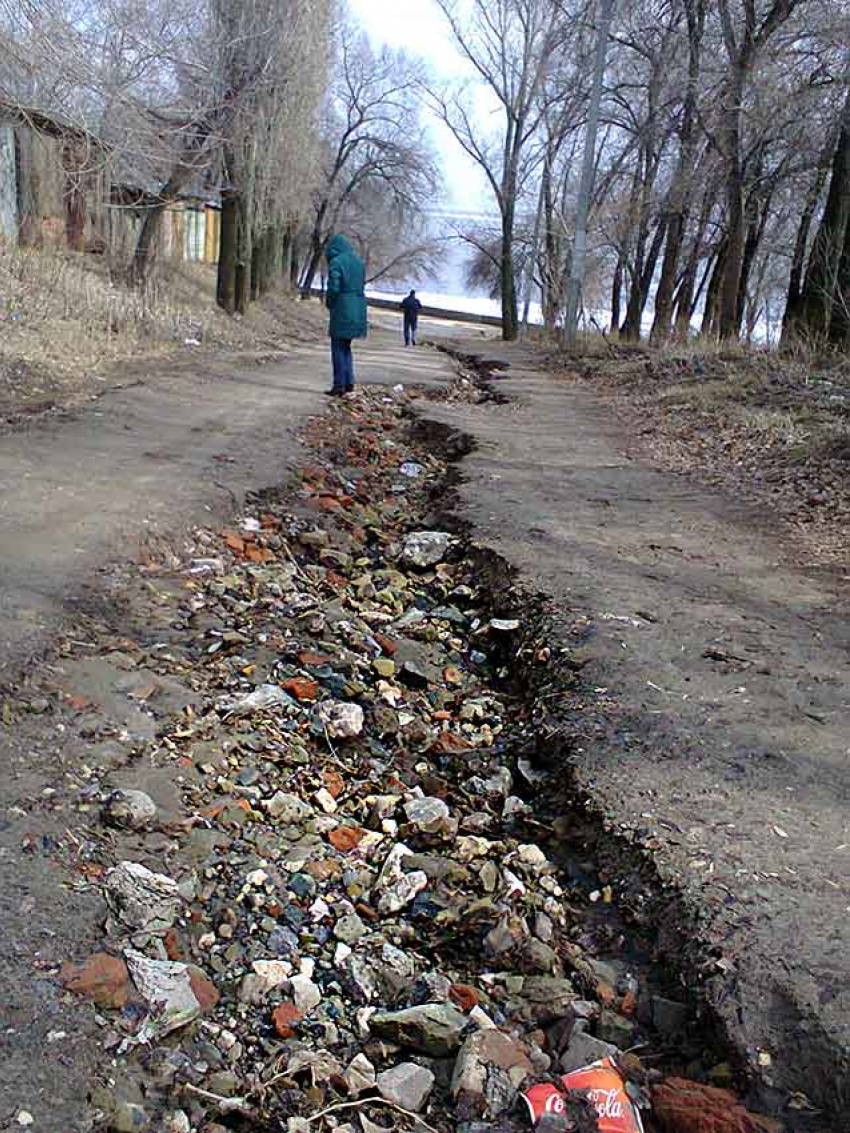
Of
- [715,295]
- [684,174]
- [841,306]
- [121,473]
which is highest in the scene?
[684,174]

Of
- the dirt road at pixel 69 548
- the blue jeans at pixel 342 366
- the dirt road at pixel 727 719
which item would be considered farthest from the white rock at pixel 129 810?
the blue jeans at pixel 342 366

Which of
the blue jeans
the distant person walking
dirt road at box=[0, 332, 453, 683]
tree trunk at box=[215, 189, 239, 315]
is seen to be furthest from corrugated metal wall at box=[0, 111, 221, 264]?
the distant person walking

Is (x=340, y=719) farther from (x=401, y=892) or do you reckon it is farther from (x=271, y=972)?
(x=271, y=972)

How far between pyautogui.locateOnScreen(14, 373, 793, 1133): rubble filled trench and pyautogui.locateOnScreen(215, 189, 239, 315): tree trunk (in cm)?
1484

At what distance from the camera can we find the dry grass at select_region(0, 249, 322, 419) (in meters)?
8.89

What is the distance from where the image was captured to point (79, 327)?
11.2 metres

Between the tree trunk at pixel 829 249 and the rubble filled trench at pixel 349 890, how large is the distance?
37.4ft

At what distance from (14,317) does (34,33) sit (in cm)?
309

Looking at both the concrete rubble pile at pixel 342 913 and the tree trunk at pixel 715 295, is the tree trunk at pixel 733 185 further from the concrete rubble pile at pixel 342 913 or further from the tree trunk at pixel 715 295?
the concrete rubble pile at pixel 342 913

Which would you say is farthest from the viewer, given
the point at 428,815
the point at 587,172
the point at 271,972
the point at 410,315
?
the point at 410,315

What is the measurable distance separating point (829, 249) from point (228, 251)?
36.1 feet

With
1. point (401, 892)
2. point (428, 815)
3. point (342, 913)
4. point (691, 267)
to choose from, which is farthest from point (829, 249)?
point (691, 267)

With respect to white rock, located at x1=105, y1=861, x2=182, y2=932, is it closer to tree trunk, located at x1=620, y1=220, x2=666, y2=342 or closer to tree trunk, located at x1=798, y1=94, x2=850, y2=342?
tree trunk, located at x1=798, y1=94, x2=850, y2=342

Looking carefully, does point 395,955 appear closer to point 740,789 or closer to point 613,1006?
point 613,1006
